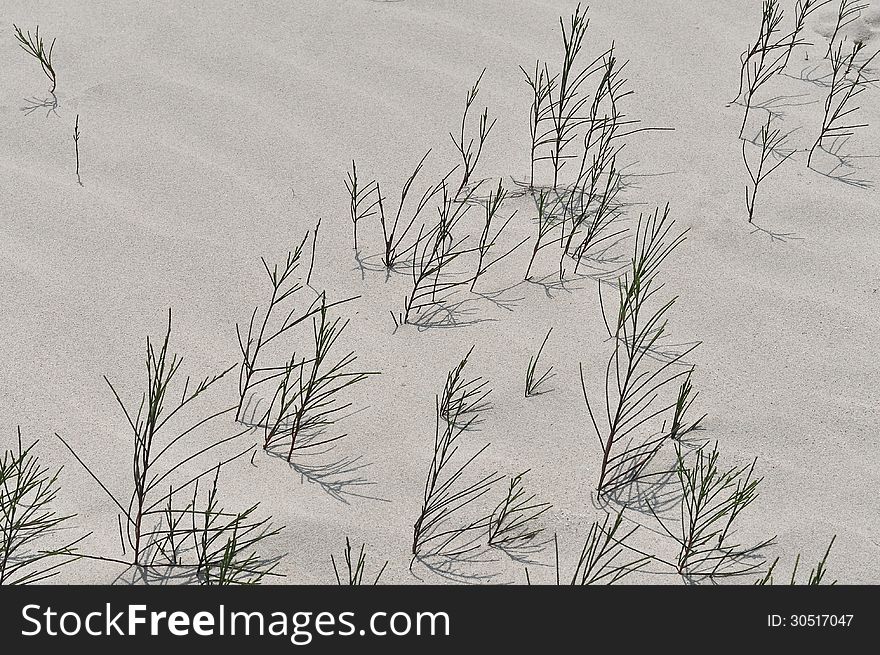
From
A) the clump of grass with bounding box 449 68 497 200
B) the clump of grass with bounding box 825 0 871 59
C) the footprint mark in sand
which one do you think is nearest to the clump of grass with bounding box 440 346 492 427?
the clump of grass with bounding box 449 68 497 200

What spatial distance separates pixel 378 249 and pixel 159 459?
105cm

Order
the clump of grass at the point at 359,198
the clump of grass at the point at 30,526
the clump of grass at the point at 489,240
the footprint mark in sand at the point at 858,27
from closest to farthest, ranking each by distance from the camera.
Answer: the clump of grass at the point at 30,526 < the clump of grass at the point at 489,240 < the clump of grass at the point at 359,198 < the footprint mark in sand at the point at 858,27

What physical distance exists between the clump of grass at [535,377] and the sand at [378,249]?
0.03 metres

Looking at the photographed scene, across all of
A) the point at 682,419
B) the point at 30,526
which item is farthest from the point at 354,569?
the point at 682,419

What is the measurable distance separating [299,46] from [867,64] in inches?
87.9

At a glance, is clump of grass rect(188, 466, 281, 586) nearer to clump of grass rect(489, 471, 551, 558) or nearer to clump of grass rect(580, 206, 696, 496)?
clump of grass rect(489, 471, 551, 558)

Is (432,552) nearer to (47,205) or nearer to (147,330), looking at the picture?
(147,330)

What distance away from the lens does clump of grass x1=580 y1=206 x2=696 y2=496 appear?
2527 millimetres

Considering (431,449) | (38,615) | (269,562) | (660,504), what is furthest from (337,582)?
(660,504)

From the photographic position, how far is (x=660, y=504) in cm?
247

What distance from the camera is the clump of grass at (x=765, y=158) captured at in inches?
136

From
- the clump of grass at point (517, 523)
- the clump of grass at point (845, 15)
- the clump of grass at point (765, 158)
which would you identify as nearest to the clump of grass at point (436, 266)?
the clump of grass at point (517, 523)

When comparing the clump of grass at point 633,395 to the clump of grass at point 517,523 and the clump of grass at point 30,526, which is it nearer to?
the clump of grass at point 517,523

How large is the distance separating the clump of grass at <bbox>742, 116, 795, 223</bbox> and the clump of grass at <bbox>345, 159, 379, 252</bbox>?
1224 mm
